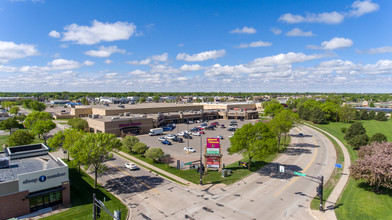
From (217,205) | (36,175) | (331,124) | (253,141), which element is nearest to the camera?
(36,175)

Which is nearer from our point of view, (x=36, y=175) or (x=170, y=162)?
(x=36, y=175)

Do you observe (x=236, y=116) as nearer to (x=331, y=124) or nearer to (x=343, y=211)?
(x=331, y=124)

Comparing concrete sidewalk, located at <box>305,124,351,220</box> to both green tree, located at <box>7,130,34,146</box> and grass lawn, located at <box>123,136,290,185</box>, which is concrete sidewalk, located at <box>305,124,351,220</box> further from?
green tree, located at <box>7,130,34,146</box>

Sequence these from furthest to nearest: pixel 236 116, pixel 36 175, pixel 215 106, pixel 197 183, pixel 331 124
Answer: pixel 215 106 → pixel 236 116 → pixel 331 124 → pixel 197 183 → pixel 36 175

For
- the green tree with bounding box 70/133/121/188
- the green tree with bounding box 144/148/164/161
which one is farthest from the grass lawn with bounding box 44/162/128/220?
the green tree with bounding box 144/148/164/161

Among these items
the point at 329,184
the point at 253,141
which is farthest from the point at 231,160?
the point at 329,184

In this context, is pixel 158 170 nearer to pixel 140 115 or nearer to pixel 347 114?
pixel 140 115
